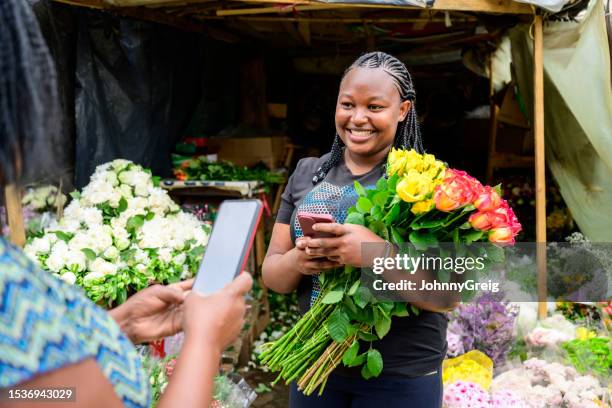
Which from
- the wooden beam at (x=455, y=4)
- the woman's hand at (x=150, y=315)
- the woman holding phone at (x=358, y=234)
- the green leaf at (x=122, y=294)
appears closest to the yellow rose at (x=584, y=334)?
the woman holding phone at (x=358, y=234)

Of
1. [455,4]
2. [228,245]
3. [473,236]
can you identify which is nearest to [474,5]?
[455,4]

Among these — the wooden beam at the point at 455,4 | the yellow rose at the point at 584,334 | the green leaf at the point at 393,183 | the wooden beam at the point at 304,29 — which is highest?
the wooden beam at the point at 304,29

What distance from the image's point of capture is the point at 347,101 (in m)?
1.90

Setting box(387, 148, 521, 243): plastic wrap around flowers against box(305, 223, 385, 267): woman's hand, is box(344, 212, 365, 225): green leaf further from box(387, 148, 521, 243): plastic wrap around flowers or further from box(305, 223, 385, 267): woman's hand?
box(387, 148, 521, 243): plastic wrap around flowers

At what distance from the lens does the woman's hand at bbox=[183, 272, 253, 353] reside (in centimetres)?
98

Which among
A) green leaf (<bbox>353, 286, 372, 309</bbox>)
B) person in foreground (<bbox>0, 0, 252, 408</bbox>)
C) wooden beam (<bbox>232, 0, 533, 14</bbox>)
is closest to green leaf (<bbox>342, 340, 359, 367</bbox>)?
green leaf (<bbox>353, 286, 372, 309</bbox>)

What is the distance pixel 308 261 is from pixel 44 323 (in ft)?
3.28

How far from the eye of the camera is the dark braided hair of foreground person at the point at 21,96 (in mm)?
809

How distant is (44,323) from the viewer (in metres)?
0.77

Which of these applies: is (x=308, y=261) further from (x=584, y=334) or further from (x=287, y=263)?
(x=584, y=334)

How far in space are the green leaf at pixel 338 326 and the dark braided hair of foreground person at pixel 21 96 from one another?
1.07 m

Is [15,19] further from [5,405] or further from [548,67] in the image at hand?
[548,67]

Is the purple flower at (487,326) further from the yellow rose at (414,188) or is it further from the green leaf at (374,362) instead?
the yellow rose at (414,188)

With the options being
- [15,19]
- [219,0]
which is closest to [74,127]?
[219,0]
